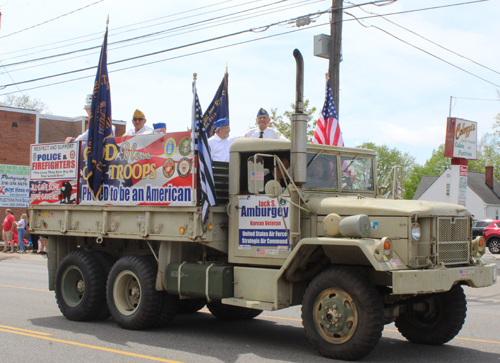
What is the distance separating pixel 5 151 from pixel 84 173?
29.1 m

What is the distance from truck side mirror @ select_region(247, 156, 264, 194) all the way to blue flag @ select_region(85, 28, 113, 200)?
298cm

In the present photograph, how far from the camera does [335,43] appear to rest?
15273mm

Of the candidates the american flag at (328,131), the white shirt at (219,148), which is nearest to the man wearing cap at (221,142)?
the white shirt at (219,148)

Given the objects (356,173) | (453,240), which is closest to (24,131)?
(356,173)

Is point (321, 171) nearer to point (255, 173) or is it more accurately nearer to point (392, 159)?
point (255, 173)

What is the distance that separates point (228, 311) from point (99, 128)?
3.54 metres

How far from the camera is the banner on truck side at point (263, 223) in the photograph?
749 centimetres

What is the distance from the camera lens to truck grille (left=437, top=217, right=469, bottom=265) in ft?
22.7

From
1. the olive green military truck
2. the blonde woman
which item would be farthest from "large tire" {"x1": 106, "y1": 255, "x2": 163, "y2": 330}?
the blonde woman

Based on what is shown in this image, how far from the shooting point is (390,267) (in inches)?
250

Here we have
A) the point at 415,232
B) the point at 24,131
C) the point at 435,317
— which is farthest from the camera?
the point at 24,131

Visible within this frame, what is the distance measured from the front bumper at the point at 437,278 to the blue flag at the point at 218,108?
257 inches

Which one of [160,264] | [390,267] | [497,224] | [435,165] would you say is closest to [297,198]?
[390,267]

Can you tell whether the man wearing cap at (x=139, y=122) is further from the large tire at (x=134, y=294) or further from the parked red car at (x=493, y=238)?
the parked red car at (x=493, y=238)
